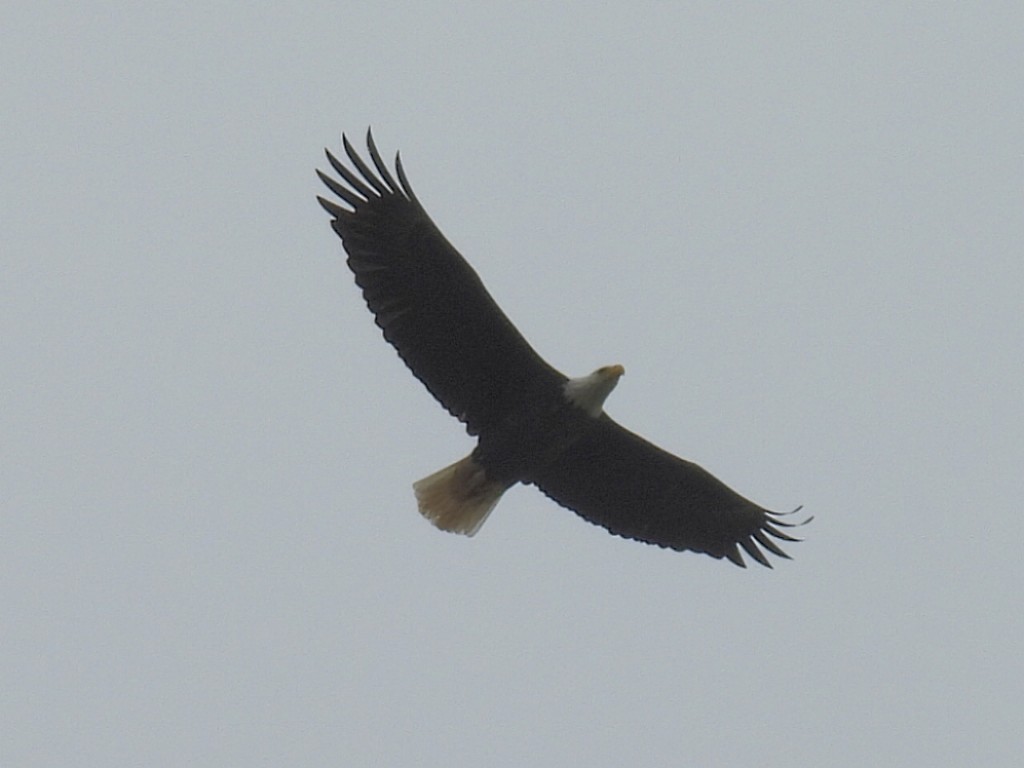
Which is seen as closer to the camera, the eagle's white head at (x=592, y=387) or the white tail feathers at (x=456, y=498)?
the eagle's white head at (x=592, y=387)

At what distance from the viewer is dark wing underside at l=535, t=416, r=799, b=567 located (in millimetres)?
13773

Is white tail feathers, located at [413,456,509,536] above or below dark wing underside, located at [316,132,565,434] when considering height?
below

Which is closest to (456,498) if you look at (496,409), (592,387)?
(496,409)

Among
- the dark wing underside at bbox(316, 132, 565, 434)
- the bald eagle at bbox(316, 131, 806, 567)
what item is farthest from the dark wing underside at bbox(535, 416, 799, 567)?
the dark wing underside at bbox(316, 132, 565, 434)

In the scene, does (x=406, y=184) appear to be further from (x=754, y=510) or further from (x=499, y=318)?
(x=754, y=510)

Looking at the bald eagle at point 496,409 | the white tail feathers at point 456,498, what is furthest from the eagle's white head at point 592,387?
the white tail feathers at point 456,498

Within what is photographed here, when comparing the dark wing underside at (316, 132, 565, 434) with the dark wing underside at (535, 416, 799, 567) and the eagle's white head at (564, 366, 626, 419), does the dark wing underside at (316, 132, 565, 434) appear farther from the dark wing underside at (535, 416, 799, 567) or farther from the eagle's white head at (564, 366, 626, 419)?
the dark wing underside at (535, 416, 799, 567)

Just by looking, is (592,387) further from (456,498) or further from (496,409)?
(456,498)

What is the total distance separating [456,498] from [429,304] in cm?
152

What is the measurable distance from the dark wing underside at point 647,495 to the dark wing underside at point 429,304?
789 millimetres

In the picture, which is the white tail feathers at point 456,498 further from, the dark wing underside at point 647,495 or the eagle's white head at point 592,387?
the eagle's white head at point 592,387

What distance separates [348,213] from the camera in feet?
42.0

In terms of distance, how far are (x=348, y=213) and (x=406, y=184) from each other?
0.42 metres

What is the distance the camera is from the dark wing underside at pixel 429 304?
12766 mm
